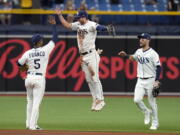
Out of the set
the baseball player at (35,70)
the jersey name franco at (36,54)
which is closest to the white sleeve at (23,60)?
the baseball player at (35,70)

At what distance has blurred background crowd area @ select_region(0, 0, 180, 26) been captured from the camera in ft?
72.9

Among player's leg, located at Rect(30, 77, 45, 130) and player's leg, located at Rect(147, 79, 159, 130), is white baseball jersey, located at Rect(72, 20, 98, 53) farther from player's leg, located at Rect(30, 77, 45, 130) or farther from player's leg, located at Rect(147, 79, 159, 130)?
player's leg, located at Rect(147, 79, 159, 130)

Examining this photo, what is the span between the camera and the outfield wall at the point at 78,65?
22203 millimetres

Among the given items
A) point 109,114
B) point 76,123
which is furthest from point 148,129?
point 109,114

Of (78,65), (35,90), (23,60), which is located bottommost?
(78,65)

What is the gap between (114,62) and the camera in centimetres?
2238

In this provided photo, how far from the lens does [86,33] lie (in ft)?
47.4

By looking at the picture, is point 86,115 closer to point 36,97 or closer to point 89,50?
point 89,50

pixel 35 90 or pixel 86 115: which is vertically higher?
pixel 35 90

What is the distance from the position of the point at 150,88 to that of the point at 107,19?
328 inches

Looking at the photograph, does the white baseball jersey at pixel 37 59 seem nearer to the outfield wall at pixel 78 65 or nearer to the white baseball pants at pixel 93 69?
the white baseball pants at pixel 93 69

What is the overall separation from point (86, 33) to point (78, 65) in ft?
25.7

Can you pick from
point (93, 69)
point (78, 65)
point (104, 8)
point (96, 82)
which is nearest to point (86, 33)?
point (93, 69)

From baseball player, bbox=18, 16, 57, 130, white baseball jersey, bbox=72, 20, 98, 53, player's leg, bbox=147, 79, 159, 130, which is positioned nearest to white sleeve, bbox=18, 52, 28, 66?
baseball player, bbox=18, 16, 57, 130
